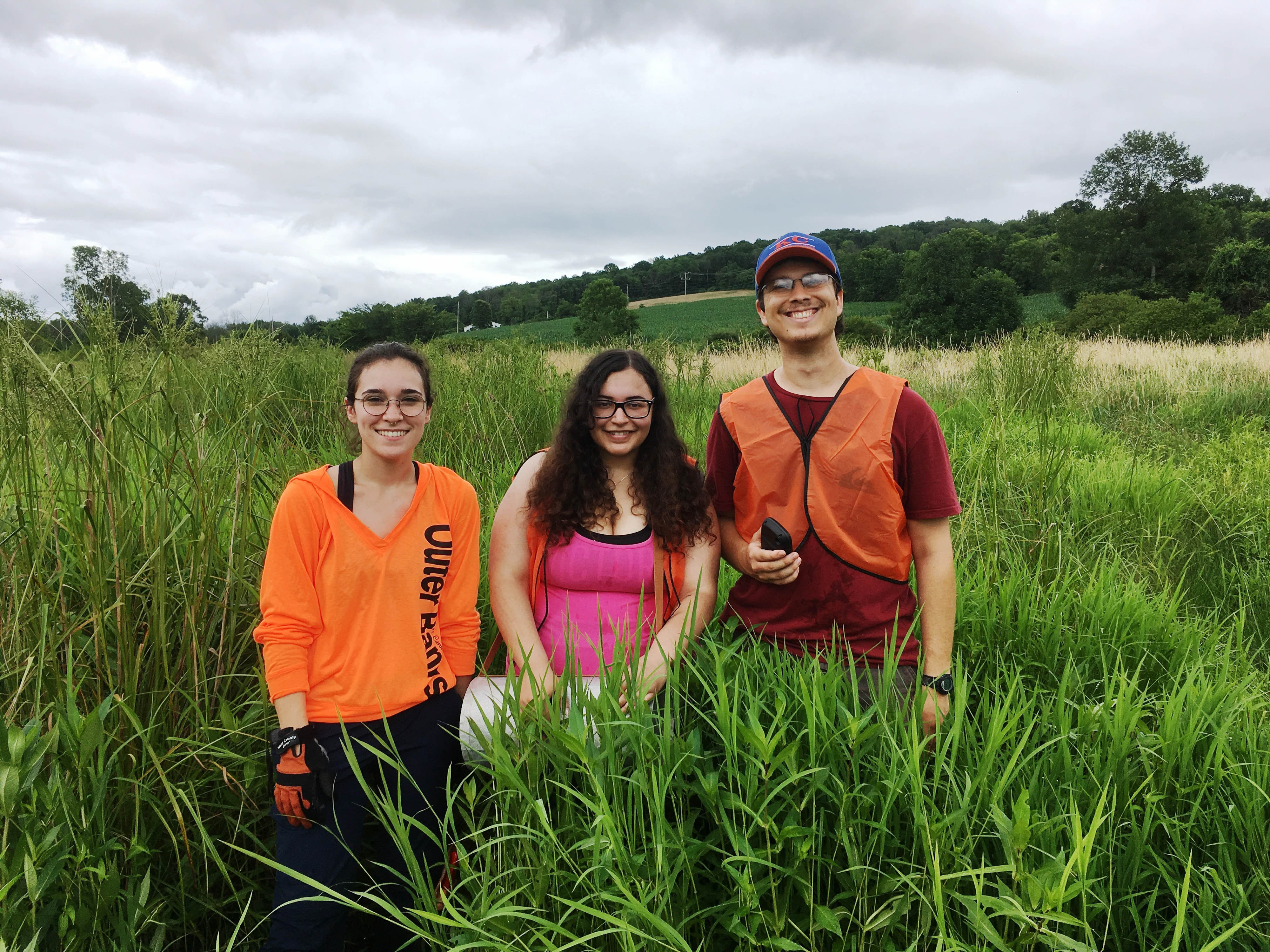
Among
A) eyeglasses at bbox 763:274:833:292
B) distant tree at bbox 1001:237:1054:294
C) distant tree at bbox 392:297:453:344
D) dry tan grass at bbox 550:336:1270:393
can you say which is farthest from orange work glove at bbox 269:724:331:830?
distant tree at bbox 1001:237:1054:294

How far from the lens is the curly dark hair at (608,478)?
2.41 m

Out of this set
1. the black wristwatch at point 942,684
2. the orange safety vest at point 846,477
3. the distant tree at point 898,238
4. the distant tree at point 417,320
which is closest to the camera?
the black wristwatch at point 942,684

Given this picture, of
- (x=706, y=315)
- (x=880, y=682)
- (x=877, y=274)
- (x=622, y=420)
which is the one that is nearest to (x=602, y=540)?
(x=622, y=420)

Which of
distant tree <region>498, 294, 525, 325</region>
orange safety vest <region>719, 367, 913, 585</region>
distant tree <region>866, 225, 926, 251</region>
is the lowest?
orange safety vest <region>719, 367, 913, 585</region>

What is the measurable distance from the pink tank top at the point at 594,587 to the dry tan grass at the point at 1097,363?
17.9 feet

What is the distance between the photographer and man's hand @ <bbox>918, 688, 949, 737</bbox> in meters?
2.02

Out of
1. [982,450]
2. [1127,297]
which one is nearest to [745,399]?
[982,450]

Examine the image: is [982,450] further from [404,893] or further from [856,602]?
[404,893]

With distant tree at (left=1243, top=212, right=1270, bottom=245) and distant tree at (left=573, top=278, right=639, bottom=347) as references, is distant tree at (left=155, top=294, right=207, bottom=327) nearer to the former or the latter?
distant tree at (left=573, top=278, right=639, bottom=347)

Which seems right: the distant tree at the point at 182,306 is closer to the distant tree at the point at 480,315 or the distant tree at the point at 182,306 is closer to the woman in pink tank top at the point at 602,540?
the woman in pink tank top at the point at 602,540

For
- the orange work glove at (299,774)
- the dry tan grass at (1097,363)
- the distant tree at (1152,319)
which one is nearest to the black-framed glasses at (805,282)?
the orange work glove at (299,774)

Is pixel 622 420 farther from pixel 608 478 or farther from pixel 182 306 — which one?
pixel 182 306

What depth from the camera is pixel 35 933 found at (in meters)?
1.47

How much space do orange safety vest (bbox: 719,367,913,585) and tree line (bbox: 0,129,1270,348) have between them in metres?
14.3
